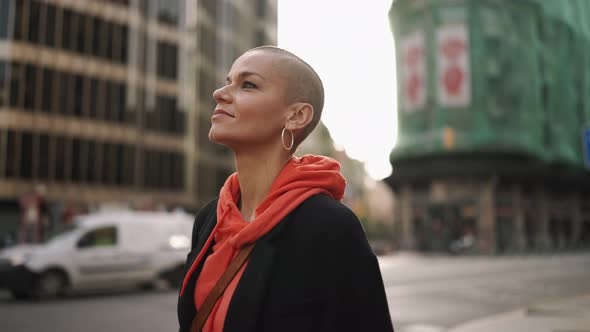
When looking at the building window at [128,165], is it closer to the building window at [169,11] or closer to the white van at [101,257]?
the building window at [169,11]

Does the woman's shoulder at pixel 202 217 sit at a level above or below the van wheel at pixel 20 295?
above

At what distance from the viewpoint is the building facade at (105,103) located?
28.7m

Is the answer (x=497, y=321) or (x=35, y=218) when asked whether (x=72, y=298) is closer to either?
(x=497, y=321)

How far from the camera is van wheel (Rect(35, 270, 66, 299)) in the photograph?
38.8ft

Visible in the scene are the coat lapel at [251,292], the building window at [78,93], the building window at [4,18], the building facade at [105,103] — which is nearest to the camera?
the coat lapel at [251,292]

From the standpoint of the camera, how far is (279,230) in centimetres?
152

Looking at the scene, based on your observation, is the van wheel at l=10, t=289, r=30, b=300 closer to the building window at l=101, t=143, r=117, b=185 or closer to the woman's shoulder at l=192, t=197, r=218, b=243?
the woman's shoulder at l=192, t=197, r=218, b=243

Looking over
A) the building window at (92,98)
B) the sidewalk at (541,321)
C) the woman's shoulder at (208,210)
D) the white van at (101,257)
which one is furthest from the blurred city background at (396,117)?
the woman's shoulder at (208,210)

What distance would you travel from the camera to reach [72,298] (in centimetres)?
1195

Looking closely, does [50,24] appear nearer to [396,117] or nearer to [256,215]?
[396,117]

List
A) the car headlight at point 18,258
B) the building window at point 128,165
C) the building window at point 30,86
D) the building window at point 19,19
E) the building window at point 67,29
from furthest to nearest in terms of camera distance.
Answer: the building window at point 128,165, the building window at point 67,29, the building window at point 30,86, the building window at point 19,19, the car headlight at point 18,258

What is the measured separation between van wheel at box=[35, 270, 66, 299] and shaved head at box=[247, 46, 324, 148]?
11.7m

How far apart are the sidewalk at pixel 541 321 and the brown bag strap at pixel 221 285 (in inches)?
252

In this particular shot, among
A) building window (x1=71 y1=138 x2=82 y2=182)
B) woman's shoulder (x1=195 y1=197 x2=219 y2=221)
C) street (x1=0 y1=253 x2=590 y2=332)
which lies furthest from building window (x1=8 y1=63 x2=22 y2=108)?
woman's shoulder (x1=195 y1=197 x2=219 y2=221)
